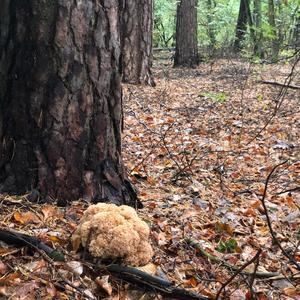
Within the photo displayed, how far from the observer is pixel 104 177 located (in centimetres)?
335

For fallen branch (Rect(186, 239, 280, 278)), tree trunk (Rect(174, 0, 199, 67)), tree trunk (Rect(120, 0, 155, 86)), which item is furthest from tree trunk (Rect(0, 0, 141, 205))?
tree trunk (Rect(174, 0, 199, 67))

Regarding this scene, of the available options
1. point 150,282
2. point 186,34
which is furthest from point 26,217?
point 186,34

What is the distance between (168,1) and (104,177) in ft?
68.0

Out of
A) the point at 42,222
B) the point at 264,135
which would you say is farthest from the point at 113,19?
the point at 264,135

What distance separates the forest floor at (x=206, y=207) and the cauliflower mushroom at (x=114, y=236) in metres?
0.12

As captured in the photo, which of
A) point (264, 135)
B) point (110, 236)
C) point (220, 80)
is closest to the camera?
point (110, 236)

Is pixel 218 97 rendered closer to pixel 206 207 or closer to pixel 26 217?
pixel 206 207

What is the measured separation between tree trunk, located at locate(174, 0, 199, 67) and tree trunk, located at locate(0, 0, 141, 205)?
31.9ft

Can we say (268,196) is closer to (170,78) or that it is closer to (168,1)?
(170,78)

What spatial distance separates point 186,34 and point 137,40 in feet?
11.9

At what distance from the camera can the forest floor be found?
2512 mm

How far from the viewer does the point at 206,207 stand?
396cm

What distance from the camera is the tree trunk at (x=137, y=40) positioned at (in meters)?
9.19

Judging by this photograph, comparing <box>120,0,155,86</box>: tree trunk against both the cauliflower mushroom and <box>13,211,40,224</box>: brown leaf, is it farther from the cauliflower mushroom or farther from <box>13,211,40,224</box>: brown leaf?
the cauliflower mushroom
